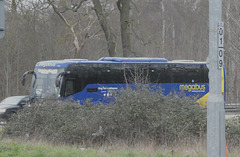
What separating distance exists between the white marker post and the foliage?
541 cm

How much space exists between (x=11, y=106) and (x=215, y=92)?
1675 cm

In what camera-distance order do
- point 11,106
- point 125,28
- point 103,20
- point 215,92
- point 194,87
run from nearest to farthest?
point 215,92 < point 11,106 < point 194,87 < point 103,20 < point 125,28

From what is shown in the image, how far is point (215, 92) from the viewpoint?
6.55 meters

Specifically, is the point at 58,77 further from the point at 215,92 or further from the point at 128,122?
the point at 215,92

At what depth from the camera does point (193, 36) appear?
48688mm

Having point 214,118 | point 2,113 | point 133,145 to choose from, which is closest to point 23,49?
point 2,113

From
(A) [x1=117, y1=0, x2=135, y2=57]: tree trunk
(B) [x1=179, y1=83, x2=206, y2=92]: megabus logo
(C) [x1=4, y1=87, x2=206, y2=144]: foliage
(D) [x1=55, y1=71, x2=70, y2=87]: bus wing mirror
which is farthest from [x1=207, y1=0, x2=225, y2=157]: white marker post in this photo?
(A) [x1=117, y1=0, x2=135, y2=57]: tree trunk

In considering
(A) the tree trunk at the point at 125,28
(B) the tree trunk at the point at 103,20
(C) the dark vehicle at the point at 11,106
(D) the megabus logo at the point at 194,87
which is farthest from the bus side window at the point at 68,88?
(D) the megabus logo at the point at 194,87

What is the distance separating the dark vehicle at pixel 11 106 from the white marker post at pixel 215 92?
52.1 feet

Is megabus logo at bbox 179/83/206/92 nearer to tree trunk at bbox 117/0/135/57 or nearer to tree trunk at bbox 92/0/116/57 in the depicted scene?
tree trunk at bbox 117/0/135/57

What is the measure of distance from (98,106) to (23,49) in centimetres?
2354

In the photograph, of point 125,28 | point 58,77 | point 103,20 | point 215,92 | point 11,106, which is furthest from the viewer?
point 125,28

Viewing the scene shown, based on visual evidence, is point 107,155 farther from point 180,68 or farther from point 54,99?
point 180,68

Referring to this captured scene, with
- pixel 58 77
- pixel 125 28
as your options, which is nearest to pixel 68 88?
pixel 58 77
